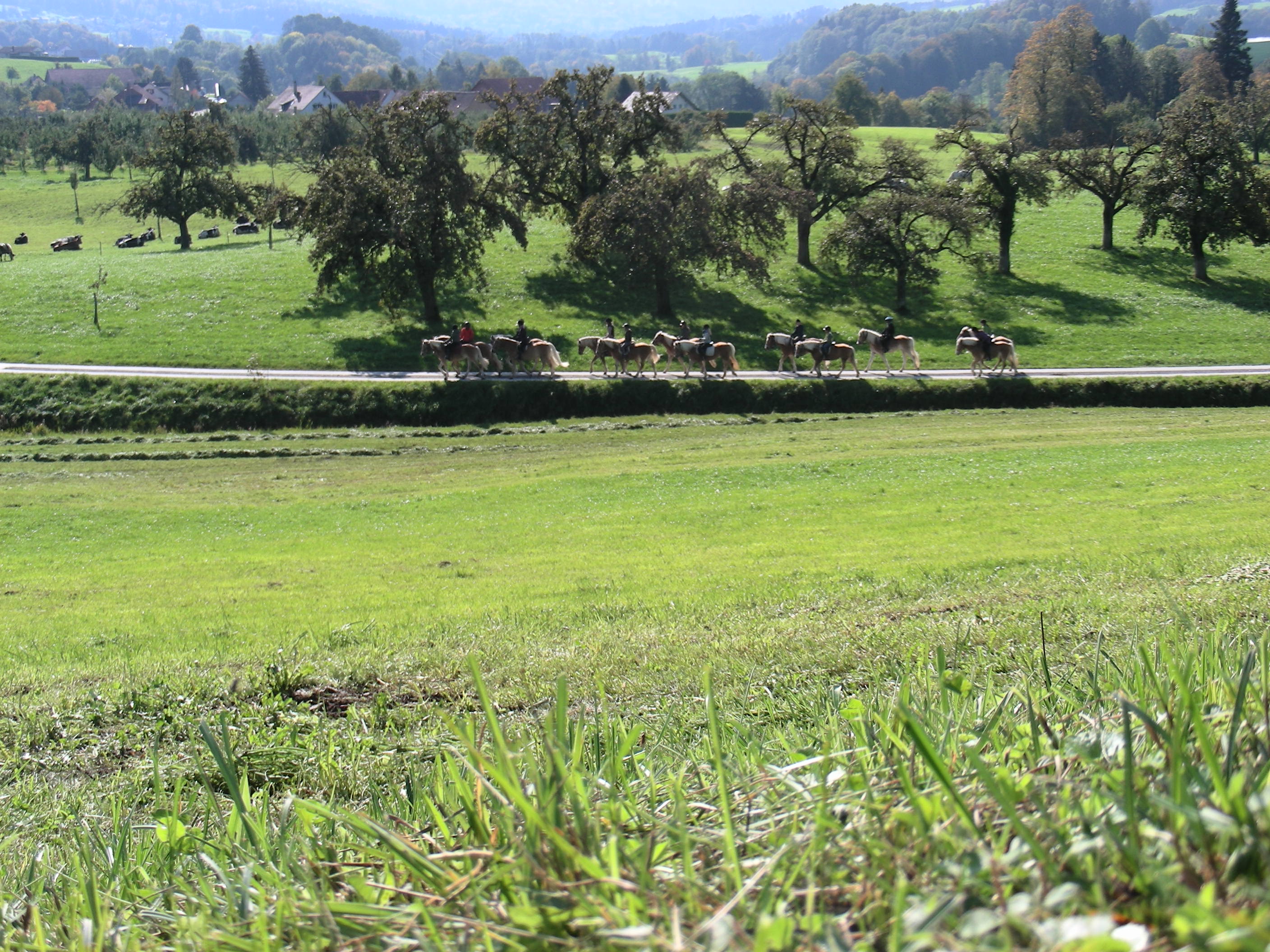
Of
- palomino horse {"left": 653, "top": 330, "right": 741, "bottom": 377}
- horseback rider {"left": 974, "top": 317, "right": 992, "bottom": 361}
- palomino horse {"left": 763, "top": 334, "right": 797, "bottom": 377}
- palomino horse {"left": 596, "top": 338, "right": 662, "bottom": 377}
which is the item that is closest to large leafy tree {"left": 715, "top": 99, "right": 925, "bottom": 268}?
palomino horse {"left": 763, "top": 334, "right": 797, "bottom": 377}

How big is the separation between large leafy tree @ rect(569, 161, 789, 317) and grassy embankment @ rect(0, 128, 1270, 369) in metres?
3.24

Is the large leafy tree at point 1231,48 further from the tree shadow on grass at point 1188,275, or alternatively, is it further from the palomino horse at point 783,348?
the palomino horse at point 783,348

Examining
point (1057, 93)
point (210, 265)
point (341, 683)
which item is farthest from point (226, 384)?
point (1057, 93)

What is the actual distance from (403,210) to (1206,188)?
157 feet

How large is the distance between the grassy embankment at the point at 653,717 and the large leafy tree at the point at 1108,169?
148ft

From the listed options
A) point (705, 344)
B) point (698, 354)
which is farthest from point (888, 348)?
point (698, 354)

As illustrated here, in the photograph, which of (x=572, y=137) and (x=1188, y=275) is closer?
(x=572, y=137)

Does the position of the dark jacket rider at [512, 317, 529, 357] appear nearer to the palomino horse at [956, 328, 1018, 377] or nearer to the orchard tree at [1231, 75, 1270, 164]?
the palomino horse at [956, 328, 1018, 377]

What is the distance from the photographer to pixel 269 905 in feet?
6.72

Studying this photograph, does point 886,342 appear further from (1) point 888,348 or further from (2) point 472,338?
(2) point 472,338

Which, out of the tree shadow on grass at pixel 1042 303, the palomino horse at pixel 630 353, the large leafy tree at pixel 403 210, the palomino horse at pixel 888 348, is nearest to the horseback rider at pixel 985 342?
the palomino horse at pixel 888 348

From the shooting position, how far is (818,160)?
59156 mm

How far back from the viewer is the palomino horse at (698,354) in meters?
38.9

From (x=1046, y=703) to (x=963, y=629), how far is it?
5.63 m
